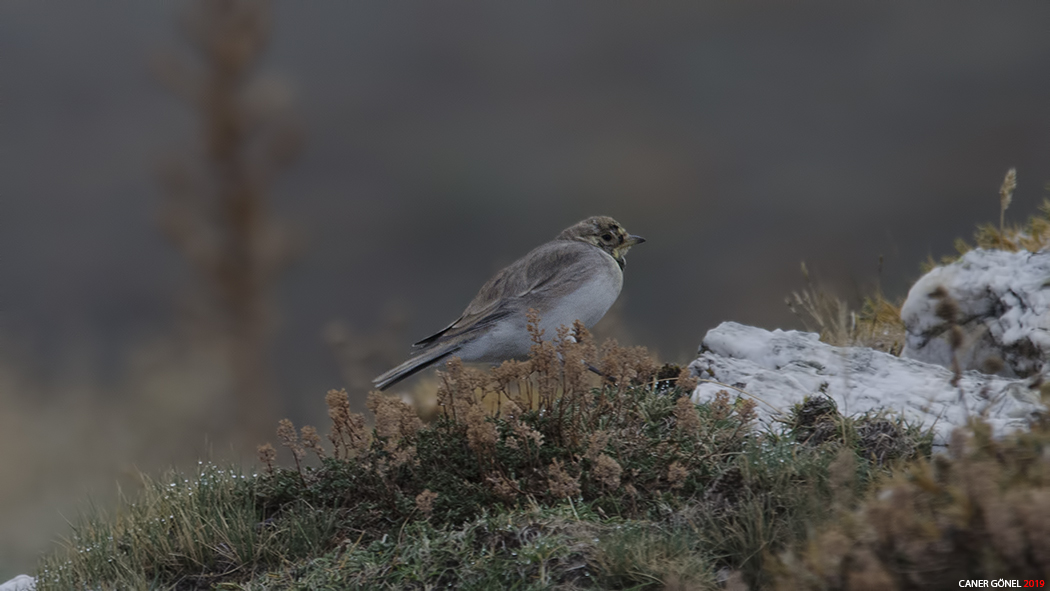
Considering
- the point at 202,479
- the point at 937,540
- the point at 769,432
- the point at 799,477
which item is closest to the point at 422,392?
the point at 202,479

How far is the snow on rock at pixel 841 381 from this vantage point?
4383 millimetres

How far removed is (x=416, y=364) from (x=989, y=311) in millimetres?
3553

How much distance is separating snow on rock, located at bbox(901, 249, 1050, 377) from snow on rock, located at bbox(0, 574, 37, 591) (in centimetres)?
521

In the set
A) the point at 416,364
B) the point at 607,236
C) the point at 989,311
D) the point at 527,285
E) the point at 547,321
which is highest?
the point at 607,236

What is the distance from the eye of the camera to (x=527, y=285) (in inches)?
217

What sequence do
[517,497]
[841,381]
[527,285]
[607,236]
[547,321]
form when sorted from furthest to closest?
[607,236], [527,285], [547,321], [841,381], [517,497]

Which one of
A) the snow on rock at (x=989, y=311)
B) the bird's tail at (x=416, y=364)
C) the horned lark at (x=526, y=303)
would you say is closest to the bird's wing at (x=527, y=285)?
the horned lark at (x=526, y=303)

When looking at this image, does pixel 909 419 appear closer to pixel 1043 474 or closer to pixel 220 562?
pixel 1043 474

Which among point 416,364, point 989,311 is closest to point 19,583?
point 416,364

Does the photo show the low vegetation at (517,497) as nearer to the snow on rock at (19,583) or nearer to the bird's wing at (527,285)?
the snow on rock at (19,583)

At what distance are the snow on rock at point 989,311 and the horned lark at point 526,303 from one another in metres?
1.94

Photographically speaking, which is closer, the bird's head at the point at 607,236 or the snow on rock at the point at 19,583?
the snow on rock at the point at 19,583

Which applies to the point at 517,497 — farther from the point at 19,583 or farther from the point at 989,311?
the point at 989,311

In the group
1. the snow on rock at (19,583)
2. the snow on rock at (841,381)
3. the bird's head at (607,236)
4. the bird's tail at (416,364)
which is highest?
the bird's head at (607,236)
